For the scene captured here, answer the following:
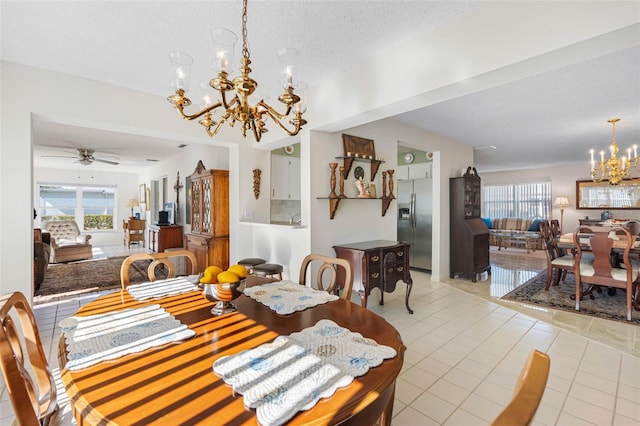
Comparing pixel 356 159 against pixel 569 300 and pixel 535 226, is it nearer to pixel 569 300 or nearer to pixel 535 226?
pixel 569 300

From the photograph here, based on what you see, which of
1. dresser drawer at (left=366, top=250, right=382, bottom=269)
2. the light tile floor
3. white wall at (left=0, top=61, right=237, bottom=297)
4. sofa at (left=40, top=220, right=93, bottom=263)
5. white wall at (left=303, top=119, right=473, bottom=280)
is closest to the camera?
the light tile floor

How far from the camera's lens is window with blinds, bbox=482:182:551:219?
9156 mm

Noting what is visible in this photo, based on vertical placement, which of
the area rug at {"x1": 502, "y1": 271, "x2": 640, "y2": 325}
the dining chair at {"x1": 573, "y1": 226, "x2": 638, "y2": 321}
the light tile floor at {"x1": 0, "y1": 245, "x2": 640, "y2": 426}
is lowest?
the light tile floor at {"x1": 0, "y1": 245, "x2": 640, "y2": 426}

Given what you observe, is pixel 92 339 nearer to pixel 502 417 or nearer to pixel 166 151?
pixel 502 417

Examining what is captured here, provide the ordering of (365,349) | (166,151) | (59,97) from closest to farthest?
(365,349)
(59,97)
(166,151)

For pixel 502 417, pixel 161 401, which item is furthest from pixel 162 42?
pixel 502 417

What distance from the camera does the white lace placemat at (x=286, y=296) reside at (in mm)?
1554

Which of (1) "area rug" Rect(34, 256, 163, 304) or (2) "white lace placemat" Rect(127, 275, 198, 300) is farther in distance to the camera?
(1) "area rug" Rect(34, 256, 163, 304)

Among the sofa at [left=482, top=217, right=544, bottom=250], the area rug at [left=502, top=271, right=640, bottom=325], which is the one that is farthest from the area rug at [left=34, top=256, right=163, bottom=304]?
the sofa at [left=482, top=217, right=544, bottom=250]

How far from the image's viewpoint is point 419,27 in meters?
2.12

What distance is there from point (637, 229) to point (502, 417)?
7.04 metres

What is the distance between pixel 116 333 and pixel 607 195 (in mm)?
10978

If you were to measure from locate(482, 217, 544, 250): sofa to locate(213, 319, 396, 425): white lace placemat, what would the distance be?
30.3 feet

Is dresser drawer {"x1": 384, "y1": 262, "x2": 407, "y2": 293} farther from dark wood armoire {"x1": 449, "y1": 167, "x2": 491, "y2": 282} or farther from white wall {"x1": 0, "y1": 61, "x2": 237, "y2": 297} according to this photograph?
white wall {"x1": 0, "y1": 61, "x2": 237, "y2": 297}
